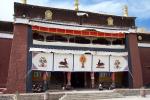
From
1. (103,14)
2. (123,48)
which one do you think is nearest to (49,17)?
(103,14)

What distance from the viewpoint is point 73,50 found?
97.1 ft

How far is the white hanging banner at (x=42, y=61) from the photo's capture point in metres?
27.2

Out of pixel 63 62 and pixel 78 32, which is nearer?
pixel 63 62

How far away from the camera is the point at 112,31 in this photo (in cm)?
3150

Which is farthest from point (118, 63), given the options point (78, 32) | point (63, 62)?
point (63, 62)

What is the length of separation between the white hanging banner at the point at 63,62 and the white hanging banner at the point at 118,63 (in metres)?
4.31

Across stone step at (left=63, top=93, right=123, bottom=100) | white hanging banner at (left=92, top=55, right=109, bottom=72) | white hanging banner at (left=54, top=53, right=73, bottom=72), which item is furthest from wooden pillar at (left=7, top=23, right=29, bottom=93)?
white hanging banner at (left=92, top=55, right=109, bottom=72)

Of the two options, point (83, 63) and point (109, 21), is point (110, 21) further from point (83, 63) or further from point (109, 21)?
point (83, 63)

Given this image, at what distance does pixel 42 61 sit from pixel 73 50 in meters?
3.57

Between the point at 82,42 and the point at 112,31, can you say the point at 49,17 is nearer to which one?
the point at 82,42

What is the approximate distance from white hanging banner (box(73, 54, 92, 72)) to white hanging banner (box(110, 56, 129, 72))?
2.33m

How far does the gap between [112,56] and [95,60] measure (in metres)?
1.92

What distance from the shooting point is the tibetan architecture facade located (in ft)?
88.5

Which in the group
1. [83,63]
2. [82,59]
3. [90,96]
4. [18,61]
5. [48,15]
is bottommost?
[90,96]
